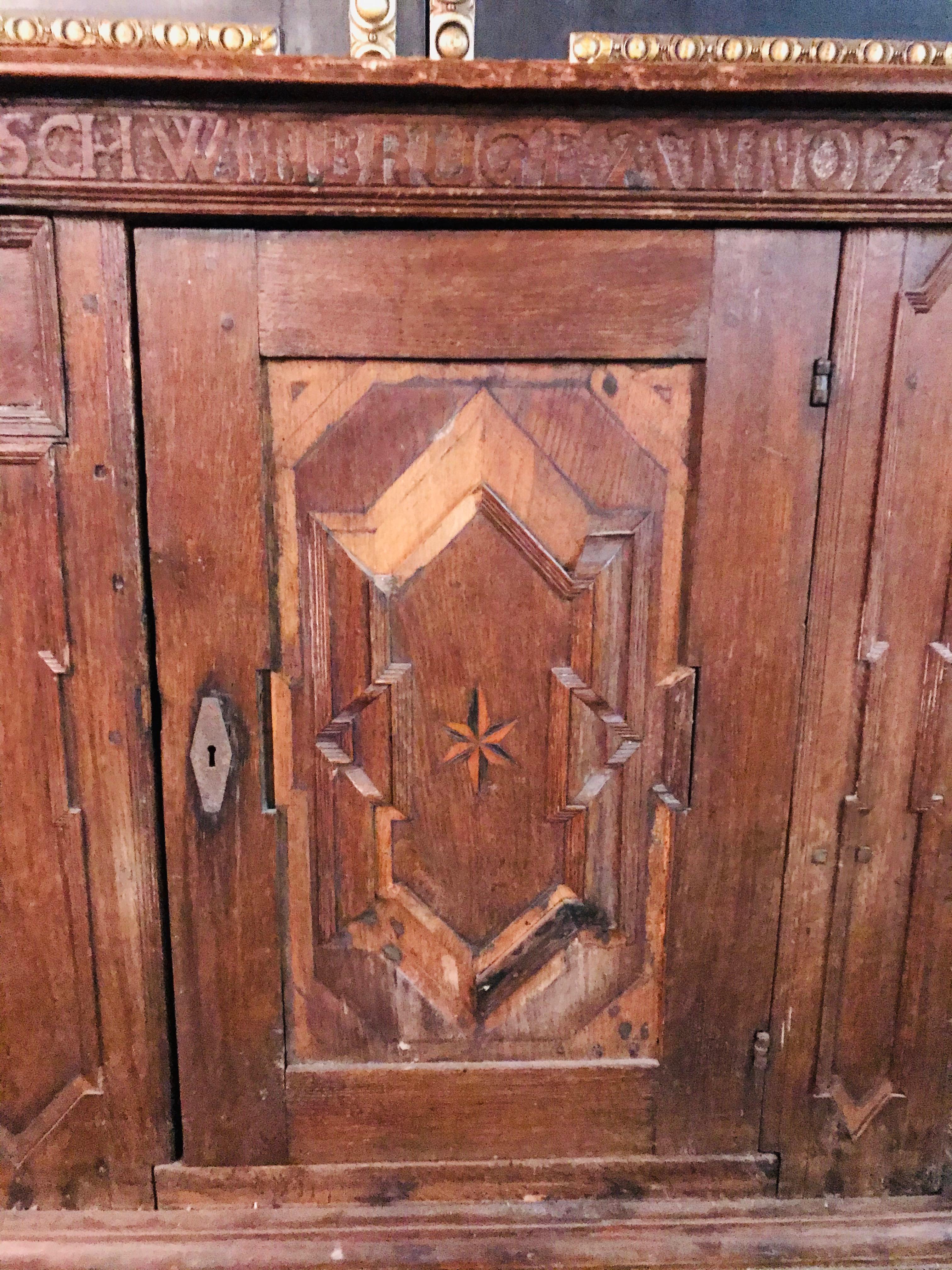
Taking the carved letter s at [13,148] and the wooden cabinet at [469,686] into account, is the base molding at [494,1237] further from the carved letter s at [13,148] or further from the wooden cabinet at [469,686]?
the carved letter s at [13,148]

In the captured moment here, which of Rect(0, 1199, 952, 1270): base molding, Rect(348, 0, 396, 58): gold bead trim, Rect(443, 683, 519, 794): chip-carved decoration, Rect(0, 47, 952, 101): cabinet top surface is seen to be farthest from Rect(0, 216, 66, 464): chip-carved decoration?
Rect(0, 1199, 952, 1270): base molding

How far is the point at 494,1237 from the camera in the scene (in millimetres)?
952

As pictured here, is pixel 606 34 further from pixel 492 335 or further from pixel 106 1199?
pixel 106 1199

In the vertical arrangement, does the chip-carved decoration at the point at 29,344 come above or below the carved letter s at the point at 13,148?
below

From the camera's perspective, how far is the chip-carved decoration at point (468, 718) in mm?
873

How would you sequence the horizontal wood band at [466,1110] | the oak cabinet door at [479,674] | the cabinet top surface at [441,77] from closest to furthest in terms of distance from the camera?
the cabinet top surface at [441,77], the oak cabinet door at [479,674], the horizontal wood band at [466,1110]

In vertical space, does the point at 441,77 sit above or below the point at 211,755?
above

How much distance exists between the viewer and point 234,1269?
0.92m

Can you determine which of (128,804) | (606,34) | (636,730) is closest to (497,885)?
(636,730)

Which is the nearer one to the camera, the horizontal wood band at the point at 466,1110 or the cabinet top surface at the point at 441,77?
the cabinet top surface at the point at 441,77

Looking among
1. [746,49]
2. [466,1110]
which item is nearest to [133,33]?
[746,49]

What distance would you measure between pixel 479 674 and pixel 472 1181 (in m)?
0.66

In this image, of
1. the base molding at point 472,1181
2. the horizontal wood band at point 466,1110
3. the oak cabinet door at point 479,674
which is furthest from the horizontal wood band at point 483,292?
the base molding at point 472,1181

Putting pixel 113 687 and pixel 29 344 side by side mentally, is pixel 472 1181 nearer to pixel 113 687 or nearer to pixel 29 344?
pixel 113 687
